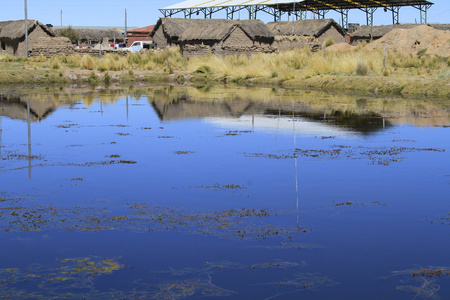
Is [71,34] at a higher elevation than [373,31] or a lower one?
higher

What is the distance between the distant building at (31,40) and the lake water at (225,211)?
33.1 meters

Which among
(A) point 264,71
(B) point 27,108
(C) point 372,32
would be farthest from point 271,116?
(C) point 372,32

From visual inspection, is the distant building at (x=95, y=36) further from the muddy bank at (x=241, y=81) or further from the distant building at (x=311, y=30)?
the muddy bank at (x=241, y=81)

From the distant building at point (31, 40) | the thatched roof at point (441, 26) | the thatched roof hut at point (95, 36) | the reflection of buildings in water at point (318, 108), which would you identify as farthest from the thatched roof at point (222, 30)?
the thatched roof hut at point (95, 36)

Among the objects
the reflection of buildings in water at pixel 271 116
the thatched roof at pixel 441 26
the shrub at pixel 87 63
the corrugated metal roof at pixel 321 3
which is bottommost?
the reflection of buildings in water at pixel 271 116

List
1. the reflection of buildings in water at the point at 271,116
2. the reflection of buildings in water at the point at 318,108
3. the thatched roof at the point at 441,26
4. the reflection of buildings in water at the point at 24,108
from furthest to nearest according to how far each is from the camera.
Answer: the thatched roof at the point at 441,26, the reflection of buildings in water at the point at 24,108, the reflection of buildings in water at the point at 318,108, the reflection of buildings in water at the point at 271,116

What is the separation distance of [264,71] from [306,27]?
82.3ft

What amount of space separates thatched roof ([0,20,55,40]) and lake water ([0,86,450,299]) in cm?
3604

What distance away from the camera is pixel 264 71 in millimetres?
42562

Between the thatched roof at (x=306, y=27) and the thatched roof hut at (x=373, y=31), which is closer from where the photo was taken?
the thatched roof hut at (x=373, y=31)

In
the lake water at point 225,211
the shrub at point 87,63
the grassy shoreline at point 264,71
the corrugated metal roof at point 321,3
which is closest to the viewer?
the lake water at point 225,211

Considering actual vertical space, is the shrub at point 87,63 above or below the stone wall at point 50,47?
below

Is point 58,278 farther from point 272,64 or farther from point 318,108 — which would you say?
point 272,64

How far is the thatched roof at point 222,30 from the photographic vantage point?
51.2 m
